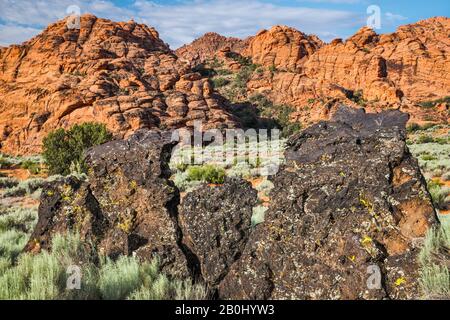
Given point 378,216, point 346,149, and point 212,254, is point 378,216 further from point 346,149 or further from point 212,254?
point 212,254

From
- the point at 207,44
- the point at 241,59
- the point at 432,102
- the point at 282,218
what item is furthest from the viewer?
the point at 207,44

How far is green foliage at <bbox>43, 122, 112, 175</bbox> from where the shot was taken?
68.7 ft

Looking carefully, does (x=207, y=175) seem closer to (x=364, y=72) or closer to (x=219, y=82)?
(x=219, y=82)

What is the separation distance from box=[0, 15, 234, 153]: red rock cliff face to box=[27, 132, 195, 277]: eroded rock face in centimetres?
4190

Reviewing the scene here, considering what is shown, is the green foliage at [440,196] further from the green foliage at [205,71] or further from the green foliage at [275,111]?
the green foliage at [205,71]

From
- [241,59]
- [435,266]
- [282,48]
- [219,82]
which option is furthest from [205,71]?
[435,266]

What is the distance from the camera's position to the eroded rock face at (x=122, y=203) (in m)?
5.00

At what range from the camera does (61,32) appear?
68500 mm

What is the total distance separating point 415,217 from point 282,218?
151 cm

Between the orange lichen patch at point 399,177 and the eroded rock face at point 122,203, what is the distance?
2735mm

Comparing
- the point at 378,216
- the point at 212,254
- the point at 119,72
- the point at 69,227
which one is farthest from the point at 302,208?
the point at 119,72

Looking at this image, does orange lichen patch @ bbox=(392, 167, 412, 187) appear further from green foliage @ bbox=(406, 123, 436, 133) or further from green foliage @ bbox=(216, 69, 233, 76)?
green foliage @ bbox=(216, 69, 233, 76)

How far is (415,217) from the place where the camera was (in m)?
4.30
